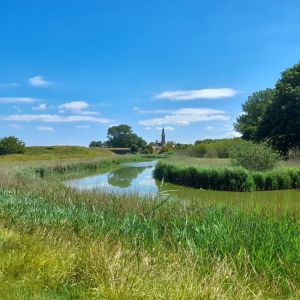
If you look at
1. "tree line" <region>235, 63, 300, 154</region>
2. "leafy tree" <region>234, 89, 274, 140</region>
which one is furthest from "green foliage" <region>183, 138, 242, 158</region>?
"leafy tree" <region>234, 89, 274, 140</region>

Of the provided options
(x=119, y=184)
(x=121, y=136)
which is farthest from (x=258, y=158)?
(x=121, y=136)

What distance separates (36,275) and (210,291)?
6.00 feet

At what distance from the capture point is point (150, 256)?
5082 millimetres

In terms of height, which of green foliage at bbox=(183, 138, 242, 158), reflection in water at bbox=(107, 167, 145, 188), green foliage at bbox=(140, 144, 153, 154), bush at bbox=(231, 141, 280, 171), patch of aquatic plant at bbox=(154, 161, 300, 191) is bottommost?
reflection in water at bbox=(107, 167, 145, 188)

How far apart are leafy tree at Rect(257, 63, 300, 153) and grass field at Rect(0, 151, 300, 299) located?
3355cm

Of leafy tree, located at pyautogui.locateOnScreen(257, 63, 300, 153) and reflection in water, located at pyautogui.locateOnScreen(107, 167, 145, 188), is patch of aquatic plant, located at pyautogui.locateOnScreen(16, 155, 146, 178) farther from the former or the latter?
leafy tree, located at pyautogui.locateOnScreen(257, 63, 300, 153)

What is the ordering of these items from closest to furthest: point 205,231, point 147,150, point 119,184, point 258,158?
point 205,231, point 119,184, point 258,158, point 147,150

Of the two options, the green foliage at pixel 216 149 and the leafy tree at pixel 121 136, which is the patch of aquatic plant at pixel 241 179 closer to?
the green foliage at pixel 216 149

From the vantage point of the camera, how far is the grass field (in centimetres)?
400

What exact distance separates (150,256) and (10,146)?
231ft

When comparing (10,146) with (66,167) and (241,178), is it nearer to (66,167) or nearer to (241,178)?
(66,167)

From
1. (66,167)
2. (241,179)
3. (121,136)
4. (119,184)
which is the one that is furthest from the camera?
(121,136)

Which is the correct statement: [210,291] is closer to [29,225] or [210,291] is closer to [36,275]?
[36,275]

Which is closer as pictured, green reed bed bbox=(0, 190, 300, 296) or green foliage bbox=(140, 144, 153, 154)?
green reed bed bbox=(0, 190, 300, 296)
